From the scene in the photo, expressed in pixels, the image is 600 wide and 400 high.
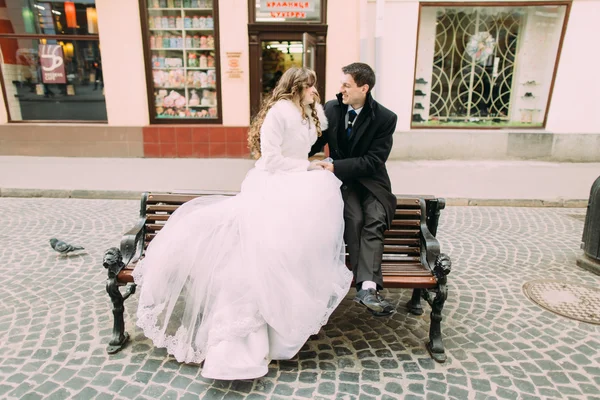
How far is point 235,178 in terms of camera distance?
8078 mm

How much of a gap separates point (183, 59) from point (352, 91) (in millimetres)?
7662

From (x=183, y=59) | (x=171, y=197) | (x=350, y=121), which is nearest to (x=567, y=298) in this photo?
(x=350, y=121)

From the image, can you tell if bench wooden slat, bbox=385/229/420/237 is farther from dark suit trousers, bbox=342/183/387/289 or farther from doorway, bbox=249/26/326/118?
doorway, bbox=249/26/326/118

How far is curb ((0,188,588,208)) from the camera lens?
7.09 metres

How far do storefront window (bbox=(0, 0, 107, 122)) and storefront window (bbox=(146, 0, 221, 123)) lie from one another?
1.30 meters

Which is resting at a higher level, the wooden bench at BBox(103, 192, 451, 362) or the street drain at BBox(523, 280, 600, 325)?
the wooden bench at BBox(103, 192, 451, 362)

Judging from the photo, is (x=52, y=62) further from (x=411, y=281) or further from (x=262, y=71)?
(x=411, y=281)

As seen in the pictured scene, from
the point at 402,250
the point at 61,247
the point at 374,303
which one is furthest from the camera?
the point at 61,247

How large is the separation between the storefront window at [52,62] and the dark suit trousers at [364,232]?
8.56 metres

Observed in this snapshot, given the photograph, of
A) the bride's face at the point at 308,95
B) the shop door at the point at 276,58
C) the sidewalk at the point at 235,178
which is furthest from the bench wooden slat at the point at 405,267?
the shop door at the point at 276,58

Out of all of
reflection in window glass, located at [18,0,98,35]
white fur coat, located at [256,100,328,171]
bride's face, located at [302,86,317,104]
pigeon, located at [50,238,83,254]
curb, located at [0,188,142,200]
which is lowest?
curb, located at [0,188,142,200]

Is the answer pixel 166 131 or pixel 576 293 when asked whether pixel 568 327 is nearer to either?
pixel 576 293

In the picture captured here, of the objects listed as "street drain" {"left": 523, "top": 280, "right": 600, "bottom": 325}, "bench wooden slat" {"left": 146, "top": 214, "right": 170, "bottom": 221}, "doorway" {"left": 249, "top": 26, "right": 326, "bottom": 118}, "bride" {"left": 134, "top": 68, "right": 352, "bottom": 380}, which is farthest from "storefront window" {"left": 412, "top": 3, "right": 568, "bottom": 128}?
"bench wooden slat" {"left": 146, "top": 214, "right": 170, "bottom": 221}

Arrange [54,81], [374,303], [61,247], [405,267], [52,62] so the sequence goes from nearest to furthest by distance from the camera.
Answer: [374,303] → [405,267] → [61,247] → [52,62] → [54,81]
